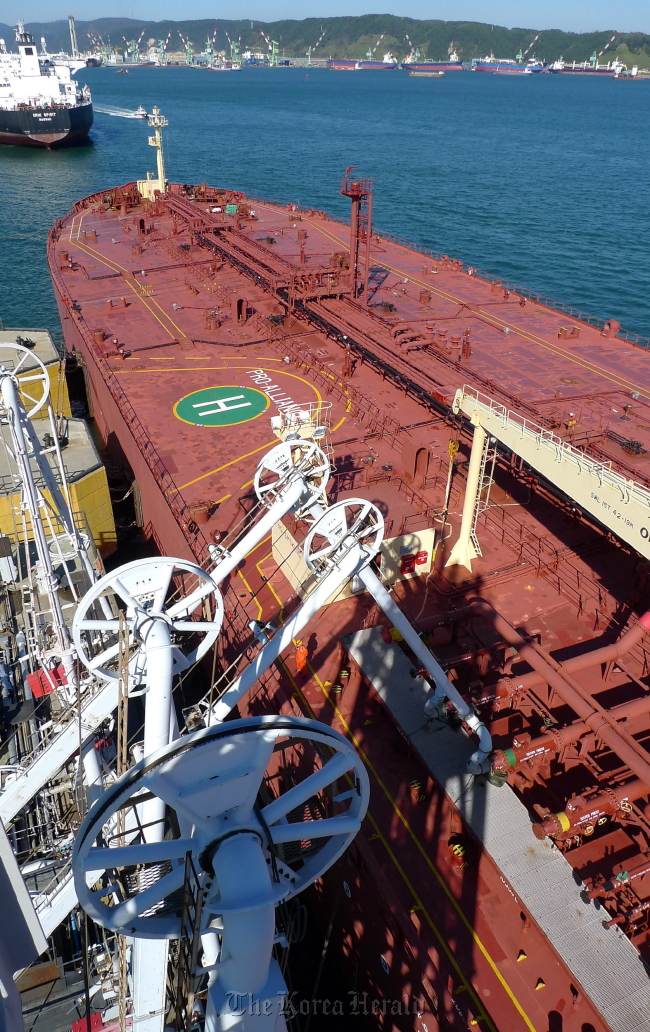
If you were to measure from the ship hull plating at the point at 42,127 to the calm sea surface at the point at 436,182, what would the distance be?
2.53 metres

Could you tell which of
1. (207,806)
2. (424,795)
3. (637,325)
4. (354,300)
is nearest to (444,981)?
(424,795)

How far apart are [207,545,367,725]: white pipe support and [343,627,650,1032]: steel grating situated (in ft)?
14.1

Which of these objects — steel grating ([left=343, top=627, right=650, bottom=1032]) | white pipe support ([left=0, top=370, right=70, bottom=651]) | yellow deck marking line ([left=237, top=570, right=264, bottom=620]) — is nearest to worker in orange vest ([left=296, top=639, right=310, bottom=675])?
steel grating ([left=343, top=627, right=650, bottom=1032])

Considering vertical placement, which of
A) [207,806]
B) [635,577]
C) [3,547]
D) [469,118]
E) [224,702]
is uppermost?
[469,118]

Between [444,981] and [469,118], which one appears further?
[469,118]

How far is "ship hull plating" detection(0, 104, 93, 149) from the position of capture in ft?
447

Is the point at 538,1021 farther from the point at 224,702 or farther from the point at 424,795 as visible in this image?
the point at 224,702

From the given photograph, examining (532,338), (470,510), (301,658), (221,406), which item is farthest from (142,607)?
(532,338)

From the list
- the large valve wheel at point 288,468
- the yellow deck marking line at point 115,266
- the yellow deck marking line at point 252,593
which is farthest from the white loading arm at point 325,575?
the yellow deck marking line at point 115,266

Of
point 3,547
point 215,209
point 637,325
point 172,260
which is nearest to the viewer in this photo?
point 3,547

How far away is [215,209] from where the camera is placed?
69.2 meters

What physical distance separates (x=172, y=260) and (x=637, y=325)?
4288 cm

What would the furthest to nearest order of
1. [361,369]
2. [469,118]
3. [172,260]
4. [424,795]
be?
[469,118] → [172,260] → [361,369] → [424,795]

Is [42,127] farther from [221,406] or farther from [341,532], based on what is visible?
[341,532]
